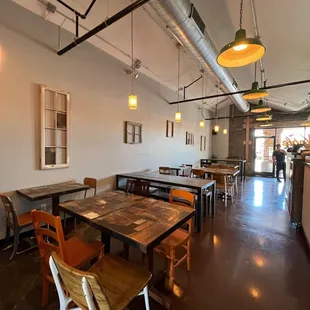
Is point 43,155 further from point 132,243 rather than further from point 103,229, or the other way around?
point 132,243

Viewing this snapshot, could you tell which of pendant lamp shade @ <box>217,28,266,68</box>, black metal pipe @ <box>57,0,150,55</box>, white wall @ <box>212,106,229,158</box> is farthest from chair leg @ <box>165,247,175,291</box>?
white wall @ <box>212,106,229,158</box>

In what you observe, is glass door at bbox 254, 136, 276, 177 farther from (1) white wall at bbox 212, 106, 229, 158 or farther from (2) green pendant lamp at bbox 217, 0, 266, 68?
(2) green pendant lamp at bbox 217, 0, 266, 68

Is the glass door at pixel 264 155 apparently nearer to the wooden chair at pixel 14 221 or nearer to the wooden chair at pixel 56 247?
the wooden chair at pixel 56 247

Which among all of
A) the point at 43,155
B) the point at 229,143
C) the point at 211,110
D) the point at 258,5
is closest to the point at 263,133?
the point at 229,143

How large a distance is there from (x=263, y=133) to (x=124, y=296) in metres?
10.5

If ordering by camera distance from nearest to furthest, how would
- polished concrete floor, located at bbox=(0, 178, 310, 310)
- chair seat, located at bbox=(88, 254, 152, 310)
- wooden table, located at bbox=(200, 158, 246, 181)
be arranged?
chair seat, located at bbox=(88, 254, 152, 310) → polished concrete floor, located at bbox=(0, 178, 310, 310) → wooden table, located at bbox=(200, 158, 246, 181)

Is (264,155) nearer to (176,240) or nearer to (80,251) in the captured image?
(176,240)

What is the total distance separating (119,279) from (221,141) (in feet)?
33.5

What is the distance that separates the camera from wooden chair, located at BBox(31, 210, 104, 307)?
4.56 ft

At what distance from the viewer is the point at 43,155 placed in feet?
9.84

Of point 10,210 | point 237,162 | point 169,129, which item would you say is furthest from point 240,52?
point 237,162

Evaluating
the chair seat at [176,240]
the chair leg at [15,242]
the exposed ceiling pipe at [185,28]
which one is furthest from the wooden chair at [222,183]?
the chair leg at [15,242]

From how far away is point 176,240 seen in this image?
1.92m

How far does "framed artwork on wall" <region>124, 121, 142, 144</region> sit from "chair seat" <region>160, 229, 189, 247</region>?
9.87 ft
